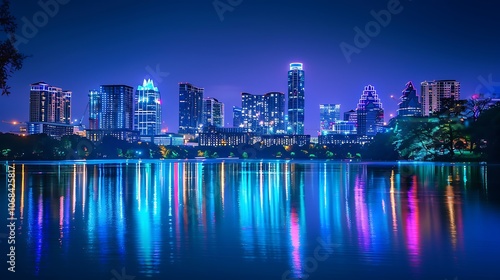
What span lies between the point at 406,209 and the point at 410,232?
5.39 m

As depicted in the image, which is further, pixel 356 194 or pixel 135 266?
pixel 356 194

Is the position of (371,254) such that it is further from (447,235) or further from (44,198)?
(44,198)

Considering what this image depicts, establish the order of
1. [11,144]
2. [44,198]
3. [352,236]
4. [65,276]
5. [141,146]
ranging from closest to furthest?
[65,276] < [352,236] < [44,198] < [11,144] < [141,146]

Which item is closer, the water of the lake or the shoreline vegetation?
the water of the lake

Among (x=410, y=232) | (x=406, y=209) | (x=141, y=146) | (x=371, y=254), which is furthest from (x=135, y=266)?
(x=141, y=146)

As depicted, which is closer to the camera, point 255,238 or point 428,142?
point 255,238

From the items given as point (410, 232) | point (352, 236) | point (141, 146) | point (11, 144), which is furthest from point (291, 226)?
point (141, 146)

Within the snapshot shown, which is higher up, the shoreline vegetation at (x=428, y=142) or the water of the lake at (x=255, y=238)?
the shoreline vegetation at (x=428, y=142)

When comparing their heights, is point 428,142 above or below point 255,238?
above

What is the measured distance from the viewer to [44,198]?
2434 centimetres

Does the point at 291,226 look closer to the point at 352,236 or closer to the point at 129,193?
the point at 352,236

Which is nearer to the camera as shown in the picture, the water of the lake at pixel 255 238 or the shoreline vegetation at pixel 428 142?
the water of the lake at pixel 255 238

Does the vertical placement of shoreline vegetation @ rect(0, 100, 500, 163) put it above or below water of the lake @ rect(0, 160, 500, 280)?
above

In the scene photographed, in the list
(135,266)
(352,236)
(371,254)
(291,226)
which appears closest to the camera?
(135,266)
